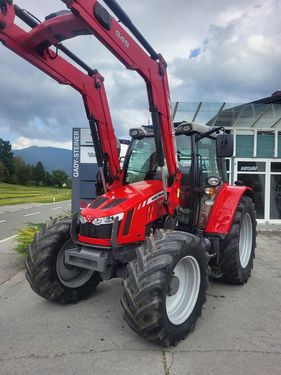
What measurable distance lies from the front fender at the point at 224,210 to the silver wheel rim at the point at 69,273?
6.18 feet

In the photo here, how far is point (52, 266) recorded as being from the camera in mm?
4848

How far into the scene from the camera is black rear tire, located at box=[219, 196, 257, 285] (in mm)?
5672

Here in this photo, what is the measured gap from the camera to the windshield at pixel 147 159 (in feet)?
18.1

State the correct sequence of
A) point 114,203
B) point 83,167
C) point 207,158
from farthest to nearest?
point 83,167
point 207,158
point 114,203

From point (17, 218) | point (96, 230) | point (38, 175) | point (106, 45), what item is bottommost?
point (17, 218)

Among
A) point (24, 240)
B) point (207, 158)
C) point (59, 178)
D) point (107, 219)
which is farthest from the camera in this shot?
point (59, 178)

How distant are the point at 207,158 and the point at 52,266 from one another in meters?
2.89

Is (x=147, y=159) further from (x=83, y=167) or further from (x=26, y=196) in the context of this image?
(x=26, y=196)

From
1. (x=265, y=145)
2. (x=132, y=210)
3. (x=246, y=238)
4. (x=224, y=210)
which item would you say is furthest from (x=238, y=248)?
(x=265, y=145)

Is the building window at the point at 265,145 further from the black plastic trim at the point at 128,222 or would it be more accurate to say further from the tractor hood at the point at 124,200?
the black plastic trim at the point at 128,222

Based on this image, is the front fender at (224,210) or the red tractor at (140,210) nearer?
the red tractor at (140,210)

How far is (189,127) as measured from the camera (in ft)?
18.0

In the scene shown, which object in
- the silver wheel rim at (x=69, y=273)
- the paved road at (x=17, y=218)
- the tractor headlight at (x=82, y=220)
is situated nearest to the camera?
the tractor headlight at (x=82, y=220)

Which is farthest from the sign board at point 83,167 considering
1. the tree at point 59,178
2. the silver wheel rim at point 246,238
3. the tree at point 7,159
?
the tree at point 59,178
